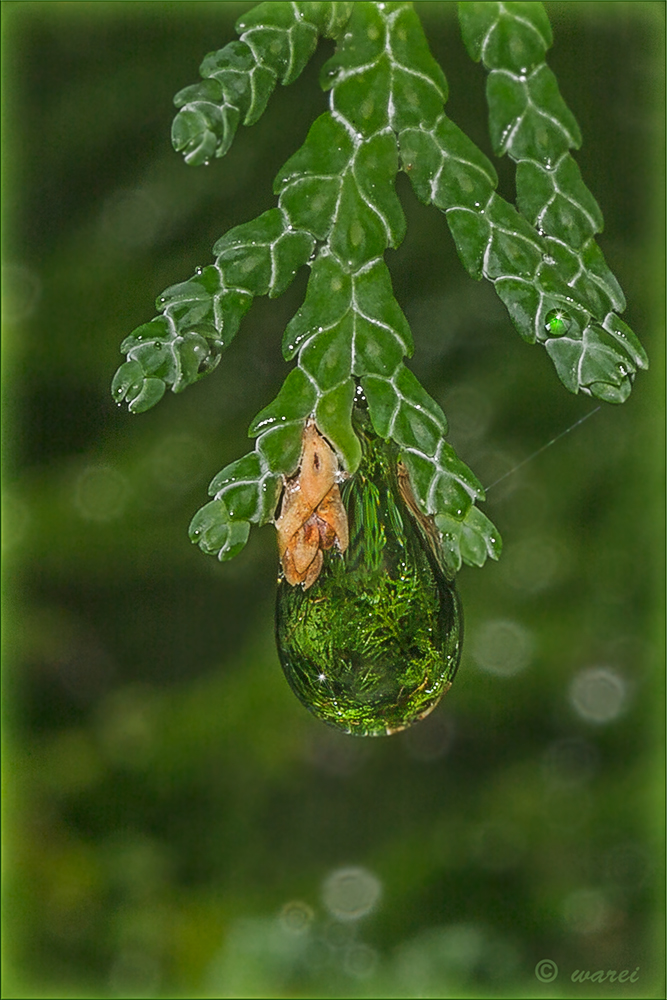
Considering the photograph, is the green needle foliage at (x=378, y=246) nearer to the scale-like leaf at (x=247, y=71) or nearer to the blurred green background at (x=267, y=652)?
the scale-like leaf at (x=247, y=71)

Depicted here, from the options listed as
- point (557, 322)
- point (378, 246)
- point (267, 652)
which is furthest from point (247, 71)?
point (267, 652)

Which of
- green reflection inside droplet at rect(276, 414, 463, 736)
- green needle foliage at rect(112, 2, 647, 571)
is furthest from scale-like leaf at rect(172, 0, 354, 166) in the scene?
green reflection inside droplet at rect(276, 414, 463, 736)

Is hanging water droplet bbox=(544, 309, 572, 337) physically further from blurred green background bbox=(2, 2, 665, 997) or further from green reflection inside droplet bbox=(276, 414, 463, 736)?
blurred green background bbox=(2, 2, 665, 997)

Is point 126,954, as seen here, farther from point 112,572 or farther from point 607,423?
point 607,423

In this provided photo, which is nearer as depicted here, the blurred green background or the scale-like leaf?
the scale-like leaf

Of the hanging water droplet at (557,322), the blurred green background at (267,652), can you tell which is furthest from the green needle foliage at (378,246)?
the blurred green background at (267,652)

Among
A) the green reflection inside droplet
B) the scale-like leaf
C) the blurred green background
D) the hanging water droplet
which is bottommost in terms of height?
the blurred green background

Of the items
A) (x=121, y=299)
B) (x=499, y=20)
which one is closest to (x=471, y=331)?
(x=121, y=299)
